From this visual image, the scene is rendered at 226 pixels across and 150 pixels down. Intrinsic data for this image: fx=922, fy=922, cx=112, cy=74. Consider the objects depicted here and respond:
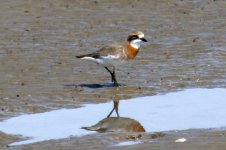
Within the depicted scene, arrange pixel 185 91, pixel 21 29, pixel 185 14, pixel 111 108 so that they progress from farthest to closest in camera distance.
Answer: pixel 185 14
pixel 21 29
pixel 185 91
pixel 111 108

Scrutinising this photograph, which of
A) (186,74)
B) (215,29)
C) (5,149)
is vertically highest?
(215,29)

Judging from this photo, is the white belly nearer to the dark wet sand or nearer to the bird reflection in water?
the dark wet sand

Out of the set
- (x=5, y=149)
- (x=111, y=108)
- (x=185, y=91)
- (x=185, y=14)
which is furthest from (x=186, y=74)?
(x=5, y=149)

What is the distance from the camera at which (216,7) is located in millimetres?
19969

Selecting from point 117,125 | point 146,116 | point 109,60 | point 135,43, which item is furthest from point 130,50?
point 117,125

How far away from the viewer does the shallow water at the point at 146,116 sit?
12.4 meters

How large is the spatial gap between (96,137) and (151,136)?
2.31 feet

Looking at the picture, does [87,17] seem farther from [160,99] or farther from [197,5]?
[160,99]

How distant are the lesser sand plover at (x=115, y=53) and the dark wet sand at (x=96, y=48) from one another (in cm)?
41

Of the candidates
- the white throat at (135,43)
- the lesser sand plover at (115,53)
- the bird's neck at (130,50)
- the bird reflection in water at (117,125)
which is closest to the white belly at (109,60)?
the lesser sand plover at (115,53)

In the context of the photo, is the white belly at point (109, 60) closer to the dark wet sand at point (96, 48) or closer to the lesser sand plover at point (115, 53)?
the lesser sand plover at point (115, 53)

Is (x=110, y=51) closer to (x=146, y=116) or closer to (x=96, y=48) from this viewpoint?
(x=146, y=116)

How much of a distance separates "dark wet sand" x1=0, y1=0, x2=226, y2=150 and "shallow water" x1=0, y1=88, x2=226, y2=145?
33cm

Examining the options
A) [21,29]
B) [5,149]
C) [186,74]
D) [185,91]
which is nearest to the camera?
[5,149]
